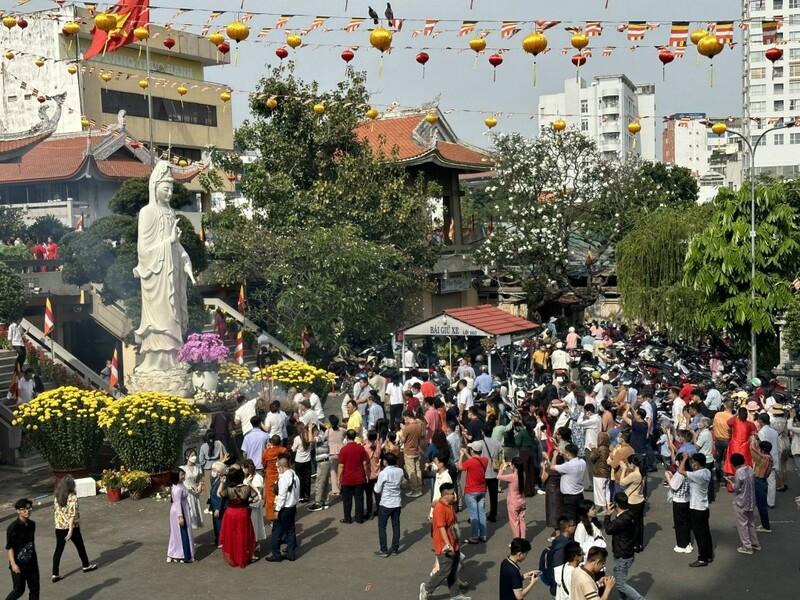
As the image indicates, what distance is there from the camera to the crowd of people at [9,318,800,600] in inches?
425

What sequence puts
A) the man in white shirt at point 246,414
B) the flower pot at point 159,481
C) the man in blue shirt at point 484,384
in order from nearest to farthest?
1. the flower pot at point 159,481
2. the man in white shirt at point 246,414
3. the man in blue shirt at point 484,384

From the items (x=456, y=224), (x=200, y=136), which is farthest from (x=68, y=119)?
(x=456, y=224)

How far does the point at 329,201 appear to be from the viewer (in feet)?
93.7

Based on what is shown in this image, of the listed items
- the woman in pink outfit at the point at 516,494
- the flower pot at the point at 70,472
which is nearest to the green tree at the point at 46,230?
the flower pot at the point at 70,472

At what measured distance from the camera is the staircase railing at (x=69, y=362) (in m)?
22.5

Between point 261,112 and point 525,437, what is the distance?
682 inches

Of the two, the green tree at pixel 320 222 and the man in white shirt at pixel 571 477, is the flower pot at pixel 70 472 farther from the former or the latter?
the green tree at pixel 320 222

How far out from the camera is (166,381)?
19.7 m

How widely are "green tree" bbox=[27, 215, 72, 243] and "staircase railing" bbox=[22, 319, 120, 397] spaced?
9356 mm

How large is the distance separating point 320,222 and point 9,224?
11978 mm

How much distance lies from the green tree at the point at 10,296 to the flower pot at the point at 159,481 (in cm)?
593

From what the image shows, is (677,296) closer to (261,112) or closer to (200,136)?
(261,112)

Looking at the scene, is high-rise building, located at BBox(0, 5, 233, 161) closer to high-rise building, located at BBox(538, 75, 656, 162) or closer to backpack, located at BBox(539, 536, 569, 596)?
backpack, located at BBox(539, 536, 569, 596)

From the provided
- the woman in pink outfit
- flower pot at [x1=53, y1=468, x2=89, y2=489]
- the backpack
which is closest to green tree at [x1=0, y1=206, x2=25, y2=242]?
flower pot at [x1=53, y1=468, x2=89, y2=489]
